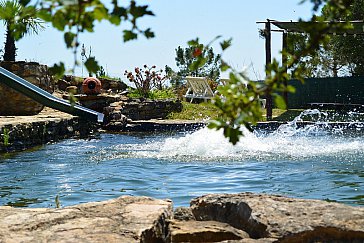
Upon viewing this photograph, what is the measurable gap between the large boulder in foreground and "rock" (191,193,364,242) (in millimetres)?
293

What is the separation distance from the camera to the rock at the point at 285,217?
2682 mm

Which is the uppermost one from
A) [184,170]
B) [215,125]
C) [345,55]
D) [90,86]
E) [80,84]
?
[345,55]

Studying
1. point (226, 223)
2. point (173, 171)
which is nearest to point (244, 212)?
point (226, 223)

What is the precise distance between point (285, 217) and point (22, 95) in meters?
10.7

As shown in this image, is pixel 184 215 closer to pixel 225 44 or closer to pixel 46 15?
pixel 225 44

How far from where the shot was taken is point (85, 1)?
2.99 feet

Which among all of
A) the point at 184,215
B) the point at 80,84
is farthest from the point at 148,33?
the point at 80,84

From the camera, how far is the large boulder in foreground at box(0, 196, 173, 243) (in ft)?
8.20

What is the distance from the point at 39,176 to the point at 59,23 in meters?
5.94

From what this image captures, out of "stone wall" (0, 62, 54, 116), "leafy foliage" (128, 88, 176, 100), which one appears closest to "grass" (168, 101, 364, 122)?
"leafy foliage" (128, 88, 176, 100)

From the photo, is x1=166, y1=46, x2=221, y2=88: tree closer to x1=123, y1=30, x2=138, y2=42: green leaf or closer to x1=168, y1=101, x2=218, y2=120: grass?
x1=168, y1=101, x2=218, y2=120: grass

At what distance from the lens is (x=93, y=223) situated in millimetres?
2707

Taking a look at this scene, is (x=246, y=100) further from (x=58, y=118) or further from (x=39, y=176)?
(x=58, y=118)

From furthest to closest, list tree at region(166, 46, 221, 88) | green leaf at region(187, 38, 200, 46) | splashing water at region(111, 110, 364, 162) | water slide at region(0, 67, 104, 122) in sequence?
tree at region(166, 46, 221, 88) → water slide at region(0, 67, 104, 122) → splashing water at region(111, 110, 364, 162) → green leaf at region(187, 38, 200, 46)
